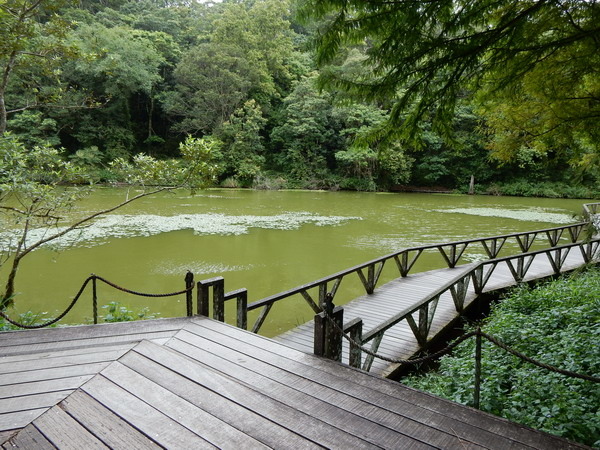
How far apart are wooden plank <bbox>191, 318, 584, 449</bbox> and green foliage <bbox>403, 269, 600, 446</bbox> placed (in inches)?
24.7

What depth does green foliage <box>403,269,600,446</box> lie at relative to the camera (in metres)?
2.78

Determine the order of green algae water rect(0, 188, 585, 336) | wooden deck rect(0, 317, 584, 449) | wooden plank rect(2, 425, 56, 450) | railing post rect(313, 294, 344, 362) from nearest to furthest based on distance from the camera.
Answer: wooden plank rect(2, 425, 56, 450), wooden deck rect(0, 317, 584, 449), railing post rect(313, 294, 344, 362), green algae water rect(0, 188, 585, 336)

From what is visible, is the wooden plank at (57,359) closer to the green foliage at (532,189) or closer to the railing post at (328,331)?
the railing post at (328,331)

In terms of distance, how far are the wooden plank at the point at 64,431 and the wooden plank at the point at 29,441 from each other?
21 mm

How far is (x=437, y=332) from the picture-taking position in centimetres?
553

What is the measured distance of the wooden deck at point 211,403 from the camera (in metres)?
2.12

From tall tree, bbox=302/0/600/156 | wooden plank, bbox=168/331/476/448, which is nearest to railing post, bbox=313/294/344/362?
wooden plank, bbox=168/331/476/448

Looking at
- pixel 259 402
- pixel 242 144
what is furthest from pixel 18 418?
pixel 242 144

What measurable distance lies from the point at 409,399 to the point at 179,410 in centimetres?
153

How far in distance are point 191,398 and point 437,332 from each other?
4153 millimetres

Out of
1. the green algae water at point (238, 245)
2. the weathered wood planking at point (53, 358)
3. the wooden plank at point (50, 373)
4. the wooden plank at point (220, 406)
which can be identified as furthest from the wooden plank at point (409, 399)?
the green algae water at point (238, 245)

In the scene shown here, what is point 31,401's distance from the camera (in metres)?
2.41

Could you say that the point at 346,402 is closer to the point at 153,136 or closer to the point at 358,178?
the point at 358,178

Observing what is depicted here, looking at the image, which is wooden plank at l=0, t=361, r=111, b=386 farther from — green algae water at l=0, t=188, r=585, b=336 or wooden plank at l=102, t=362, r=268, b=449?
green algae water at l=0, t=188, r=585, b=336
